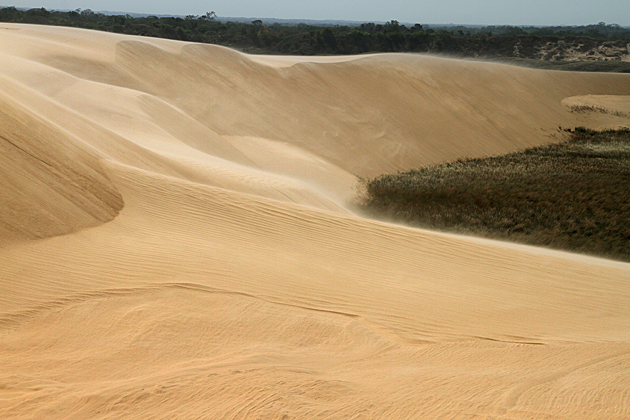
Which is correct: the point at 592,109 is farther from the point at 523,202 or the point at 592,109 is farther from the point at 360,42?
the point at 360,42

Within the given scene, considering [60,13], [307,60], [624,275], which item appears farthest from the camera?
[60,13]

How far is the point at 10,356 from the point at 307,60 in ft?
76.9

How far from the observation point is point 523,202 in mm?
13469

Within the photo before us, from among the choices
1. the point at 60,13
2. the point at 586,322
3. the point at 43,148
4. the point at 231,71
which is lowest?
the point at 586,322

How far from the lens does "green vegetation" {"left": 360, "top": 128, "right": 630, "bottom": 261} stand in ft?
39.3

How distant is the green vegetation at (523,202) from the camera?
39.3ft

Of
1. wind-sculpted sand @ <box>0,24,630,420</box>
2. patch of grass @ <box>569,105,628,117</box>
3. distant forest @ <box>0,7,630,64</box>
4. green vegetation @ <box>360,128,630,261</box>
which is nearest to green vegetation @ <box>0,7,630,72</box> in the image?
distant forest @ <box>0,7,630,64</box>


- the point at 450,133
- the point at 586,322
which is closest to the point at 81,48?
the point at 450,133

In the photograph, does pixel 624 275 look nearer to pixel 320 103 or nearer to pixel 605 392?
pixel 605 392

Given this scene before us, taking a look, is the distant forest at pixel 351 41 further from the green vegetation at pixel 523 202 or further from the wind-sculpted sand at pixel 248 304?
the wind-sculpted sand at pixel 248 304

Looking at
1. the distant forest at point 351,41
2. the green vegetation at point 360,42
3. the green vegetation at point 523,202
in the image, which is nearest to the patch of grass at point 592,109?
the green vegetation at point 523,202

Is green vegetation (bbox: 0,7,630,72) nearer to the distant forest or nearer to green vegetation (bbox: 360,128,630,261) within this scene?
the distant forest

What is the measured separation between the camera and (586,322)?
6336mm

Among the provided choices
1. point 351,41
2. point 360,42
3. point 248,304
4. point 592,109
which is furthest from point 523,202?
point 360,42
